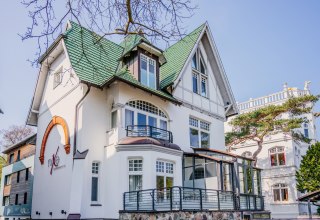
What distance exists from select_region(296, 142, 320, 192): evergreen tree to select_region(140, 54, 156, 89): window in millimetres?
13438

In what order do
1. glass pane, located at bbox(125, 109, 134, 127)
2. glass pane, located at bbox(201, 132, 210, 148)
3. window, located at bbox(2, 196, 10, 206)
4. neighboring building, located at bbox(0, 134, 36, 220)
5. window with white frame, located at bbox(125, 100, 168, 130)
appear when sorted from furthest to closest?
window, located at bbox(2, 196, 10, 206)
neighboring building, located at bbox(0, 134, 36, 220)
glass pane, located at bbox(201, 132, 210, 148)
window with white frame, located at bbox(125, 100, 168, 130)
glass pane, located at bbox(125, 109, 134, 127)

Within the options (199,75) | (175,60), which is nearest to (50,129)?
(175,60)

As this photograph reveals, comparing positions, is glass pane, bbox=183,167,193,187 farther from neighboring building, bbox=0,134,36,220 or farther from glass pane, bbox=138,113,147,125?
neighboring building, bbox=0,134,36,220

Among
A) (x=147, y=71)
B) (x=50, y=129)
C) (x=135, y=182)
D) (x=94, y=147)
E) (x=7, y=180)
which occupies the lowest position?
(x=135, y=182)

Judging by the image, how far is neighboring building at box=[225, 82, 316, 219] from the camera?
30781 mm

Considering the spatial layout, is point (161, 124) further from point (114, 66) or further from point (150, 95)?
point (114, 66)

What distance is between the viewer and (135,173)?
15570 mm

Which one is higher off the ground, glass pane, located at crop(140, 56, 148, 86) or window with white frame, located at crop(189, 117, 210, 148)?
glass pane, located at crop(140, 56, 148, 86)

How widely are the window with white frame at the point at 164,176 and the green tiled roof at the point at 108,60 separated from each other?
147 inches

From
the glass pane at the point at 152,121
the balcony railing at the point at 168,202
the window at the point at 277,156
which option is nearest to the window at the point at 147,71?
the glass pane at the point at 152,121

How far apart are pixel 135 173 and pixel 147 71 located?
20.1 feet

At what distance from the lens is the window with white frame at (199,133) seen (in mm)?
20672

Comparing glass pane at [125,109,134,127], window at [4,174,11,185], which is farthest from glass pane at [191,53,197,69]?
window at [4,174,11,185]

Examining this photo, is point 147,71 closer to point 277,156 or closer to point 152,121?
point 152,121
